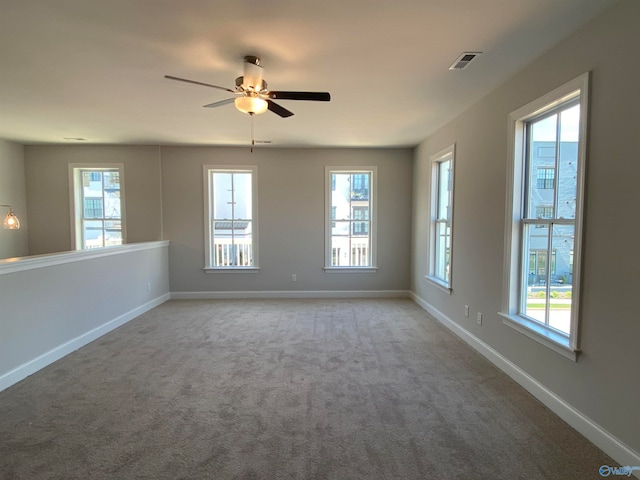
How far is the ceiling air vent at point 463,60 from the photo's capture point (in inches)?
95.9

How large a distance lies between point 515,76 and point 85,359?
485 cm

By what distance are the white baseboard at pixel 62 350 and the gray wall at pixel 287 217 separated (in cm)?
131

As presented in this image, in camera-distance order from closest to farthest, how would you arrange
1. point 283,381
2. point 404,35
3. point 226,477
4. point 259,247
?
1. point 226,477
2. point 404,35
3. point 283,381
4. point 259,247

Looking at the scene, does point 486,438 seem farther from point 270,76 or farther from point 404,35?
point 270,76

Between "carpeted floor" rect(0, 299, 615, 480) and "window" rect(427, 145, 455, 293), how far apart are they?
4.02 feet

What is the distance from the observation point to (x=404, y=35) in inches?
86.4

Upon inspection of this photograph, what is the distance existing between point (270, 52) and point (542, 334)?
298 cm

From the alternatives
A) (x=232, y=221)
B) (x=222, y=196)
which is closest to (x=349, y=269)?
(x=232, y=221)

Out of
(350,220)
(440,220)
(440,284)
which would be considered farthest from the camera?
(350,220)

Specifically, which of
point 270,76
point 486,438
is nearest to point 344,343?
point 486,438

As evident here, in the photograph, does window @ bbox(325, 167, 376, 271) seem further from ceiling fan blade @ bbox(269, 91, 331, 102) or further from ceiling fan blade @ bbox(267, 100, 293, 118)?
ceiling fan blade @ bbox(269, 91, 331, 102)

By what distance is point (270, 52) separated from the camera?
7.91 feet

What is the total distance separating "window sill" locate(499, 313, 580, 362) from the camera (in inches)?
85.8

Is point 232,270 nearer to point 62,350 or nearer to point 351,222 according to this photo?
point 351,222
